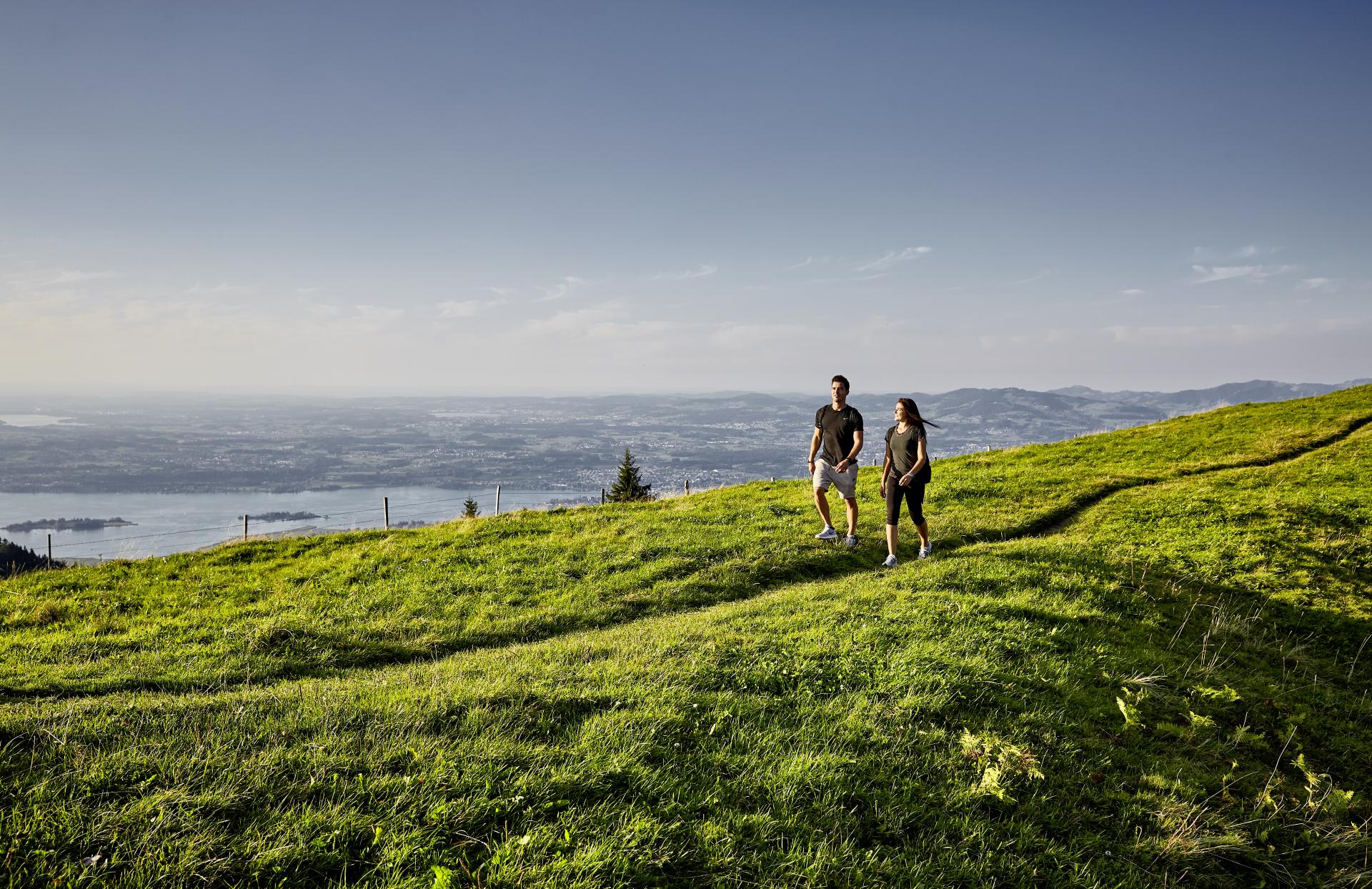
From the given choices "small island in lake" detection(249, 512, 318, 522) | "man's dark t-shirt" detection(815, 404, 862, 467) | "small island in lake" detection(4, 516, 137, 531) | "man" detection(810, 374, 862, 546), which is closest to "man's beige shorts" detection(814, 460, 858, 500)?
"man" detection(810, 374, 862, 546)

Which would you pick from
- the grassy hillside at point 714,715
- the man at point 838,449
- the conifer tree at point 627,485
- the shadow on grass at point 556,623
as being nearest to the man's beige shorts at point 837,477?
the man at point 838,449

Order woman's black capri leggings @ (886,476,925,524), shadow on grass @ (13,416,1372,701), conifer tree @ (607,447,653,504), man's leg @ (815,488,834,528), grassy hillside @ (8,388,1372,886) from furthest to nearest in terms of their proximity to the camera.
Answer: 1. conifer tree @ (607,447,653,504)
2. man's leg @ (815,488,834,528)
3. woman's black capri leggings @ (886,476,925,524)
4. shadow on grass @ (13,416,1372,701)
5. grassy hillside @ (8,388,1372,886)

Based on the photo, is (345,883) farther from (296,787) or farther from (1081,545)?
(1081,545)

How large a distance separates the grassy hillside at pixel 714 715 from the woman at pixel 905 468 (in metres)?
1.12

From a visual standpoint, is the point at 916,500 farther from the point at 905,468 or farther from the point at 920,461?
the point at 920,461

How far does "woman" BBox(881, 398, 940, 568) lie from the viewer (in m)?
12.9

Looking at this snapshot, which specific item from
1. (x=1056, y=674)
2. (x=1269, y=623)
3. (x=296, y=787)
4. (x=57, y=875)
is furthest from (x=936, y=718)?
(x=1269, y=623)

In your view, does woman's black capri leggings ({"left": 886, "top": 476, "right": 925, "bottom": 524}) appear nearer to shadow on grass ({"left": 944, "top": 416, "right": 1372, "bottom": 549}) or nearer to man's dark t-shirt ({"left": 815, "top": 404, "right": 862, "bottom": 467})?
man's dark t-shirt ({"left": 815, "top": 404, "right": 862, "bottom": 467})

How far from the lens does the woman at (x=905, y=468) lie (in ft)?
42.3

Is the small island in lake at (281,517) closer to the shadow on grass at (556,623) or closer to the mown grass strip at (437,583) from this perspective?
the mown grass strip at (437,583)

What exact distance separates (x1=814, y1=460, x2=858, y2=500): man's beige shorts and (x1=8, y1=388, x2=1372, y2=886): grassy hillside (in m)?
1.82

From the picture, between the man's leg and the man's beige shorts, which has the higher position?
the man's beige shorts

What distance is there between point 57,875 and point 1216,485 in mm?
25127

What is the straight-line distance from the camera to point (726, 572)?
1374cm
